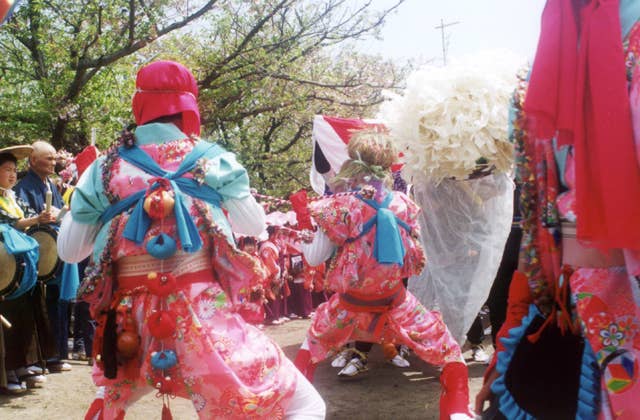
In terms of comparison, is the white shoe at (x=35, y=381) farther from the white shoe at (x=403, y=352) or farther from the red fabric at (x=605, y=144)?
the red fabric at (x=605, y=144)

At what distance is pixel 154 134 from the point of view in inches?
118

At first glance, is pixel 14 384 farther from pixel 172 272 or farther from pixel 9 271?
pixel 172 272

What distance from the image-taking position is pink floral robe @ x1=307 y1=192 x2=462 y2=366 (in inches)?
176

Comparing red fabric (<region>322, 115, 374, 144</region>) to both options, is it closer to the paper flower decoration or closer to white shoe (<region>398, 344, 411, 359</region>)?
white shoe (<region>398, 344, 411, 359</region>)

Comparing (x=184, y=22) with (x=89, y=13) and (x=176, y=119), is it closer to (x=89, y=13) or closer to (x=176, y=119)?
(x=89, y=13)

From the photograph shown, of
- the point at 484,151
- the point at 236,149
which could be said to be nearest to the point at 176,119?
the point at 484,151

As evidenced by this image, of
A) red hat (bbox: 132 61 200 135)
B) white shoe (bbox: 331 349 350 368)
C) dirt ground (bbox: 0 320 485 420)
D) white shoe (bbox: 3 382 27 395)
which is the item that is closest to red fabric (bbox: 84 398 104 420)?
red hat (bbox: 132 61 200 135)

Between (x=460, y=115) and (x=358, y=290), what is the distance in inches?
51.2

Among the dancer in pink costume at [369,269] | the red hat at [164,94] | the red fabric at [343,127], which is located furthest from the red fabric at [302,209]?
the red fabric at [343,127]

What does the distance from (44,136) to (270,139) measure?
698 cm

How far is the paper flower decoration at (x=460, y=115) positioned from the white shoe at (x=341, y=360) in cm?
265

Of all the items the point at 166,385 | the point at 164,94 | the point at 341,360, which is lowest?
the point at 341,360

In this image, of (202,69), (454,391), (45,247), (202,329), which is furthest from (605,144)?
(202,69)

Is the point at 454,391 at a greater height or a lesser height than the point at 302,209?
lesser
